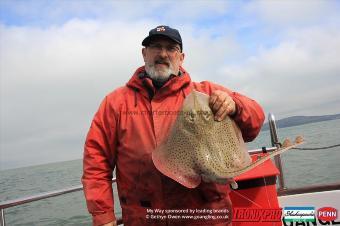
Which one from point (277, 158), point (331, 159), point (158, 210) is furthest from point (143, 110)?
point (331, 159)

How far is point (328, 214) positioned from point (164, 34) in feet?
11.5

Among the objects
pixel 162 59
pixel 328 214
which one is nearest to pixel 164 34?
pixel 162 59

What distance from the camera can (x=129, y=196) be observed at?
2.83 m

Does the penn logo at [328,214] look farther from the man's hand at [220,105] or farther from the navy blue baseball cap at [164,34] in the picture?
the navy blue baseball cap at [164,34]

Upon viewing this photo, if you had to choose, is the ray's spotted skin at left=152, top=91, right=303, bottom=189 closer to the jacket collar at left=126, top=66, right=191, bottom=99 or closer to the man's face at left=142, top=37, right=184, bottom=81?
the jacket collar at left=126, top=66, right=191, bottom=99

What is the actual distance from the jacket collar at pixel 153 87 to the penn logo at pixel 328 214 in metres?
3.12

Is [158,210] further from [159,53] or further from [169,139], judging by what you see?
[159,53]

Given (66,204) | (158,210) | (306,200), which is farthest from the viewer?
(66,204)

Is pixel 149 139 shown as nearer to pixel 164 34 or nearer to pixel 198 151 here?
pixel 198 151

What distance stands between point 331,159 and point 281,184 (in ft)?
68.0

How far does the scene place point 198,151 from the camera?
8.35 ft

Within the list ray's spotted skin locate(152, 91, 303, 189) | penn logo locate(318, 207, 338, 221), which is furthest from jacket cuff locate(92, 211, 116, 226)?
penn logo locate(318, 207, 338, 221)

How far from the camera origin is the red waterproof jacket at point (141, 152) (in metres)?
2.72

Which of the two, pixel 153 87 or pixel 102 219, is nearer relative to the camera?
pixel 102 219
